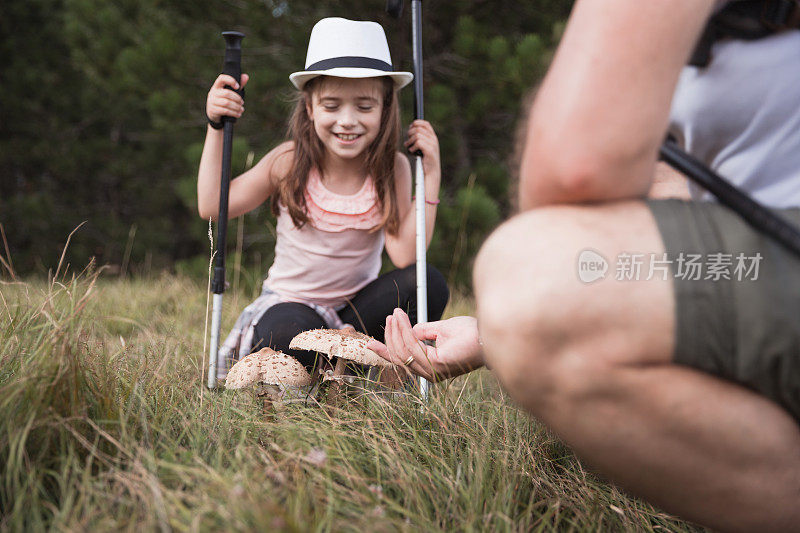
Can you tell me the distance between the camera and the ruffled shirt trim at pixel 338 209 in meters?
2.43

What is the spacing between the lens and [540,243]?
94cm

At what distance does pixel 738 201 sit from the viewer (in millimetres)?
938

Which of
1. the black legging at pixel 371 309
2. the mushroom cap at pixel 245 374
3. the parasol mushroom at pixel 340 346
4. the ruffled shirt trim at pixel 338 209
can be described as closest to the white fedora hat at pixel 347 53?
the ruffled shirt trim at pixel 338 209

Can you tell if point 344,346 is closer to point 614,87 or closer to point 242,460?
point 242,460

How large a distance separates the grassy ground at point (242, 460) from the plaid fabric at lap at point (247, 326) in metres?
0.49

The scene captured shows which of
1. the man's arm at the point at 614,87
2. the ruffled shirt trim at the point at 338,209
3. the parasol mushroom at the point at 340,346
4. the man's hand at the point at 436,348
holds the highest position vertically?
the man's arm at the point at 614,87

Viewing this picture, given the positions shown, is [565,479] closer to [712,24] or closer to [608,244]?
[608,244]

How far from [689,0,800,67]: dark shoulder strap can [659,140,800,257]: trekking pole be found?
7.9 inches

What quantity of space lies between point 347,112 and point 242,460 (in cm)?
137

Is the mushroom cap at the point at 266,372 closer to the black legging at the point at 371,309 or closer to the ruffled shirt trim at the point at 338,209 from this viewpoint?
the black legging at the point at 371,309

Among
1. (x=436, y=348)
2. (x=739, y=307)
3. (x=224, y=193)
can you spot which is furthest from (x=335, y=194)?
(x=739, y=307)

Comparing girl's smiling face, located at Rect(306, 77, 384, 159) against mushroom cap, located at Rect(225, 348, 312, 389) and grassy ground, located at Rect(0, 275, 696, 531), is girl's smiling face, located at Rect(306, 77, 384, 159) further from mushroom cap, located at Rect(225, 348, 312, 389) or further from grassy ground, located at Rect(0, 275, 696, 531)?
grassy ground, located at Rect(0, 275, 696, 531)

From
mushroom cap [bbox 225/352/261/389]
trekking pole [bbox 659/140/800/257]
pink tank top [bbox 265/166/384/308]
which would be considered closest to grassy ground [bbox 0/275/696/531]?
mushroom cap [bbox 225/352/261/389]

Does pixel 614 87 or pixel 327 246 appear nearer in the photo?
pixel 614 87
